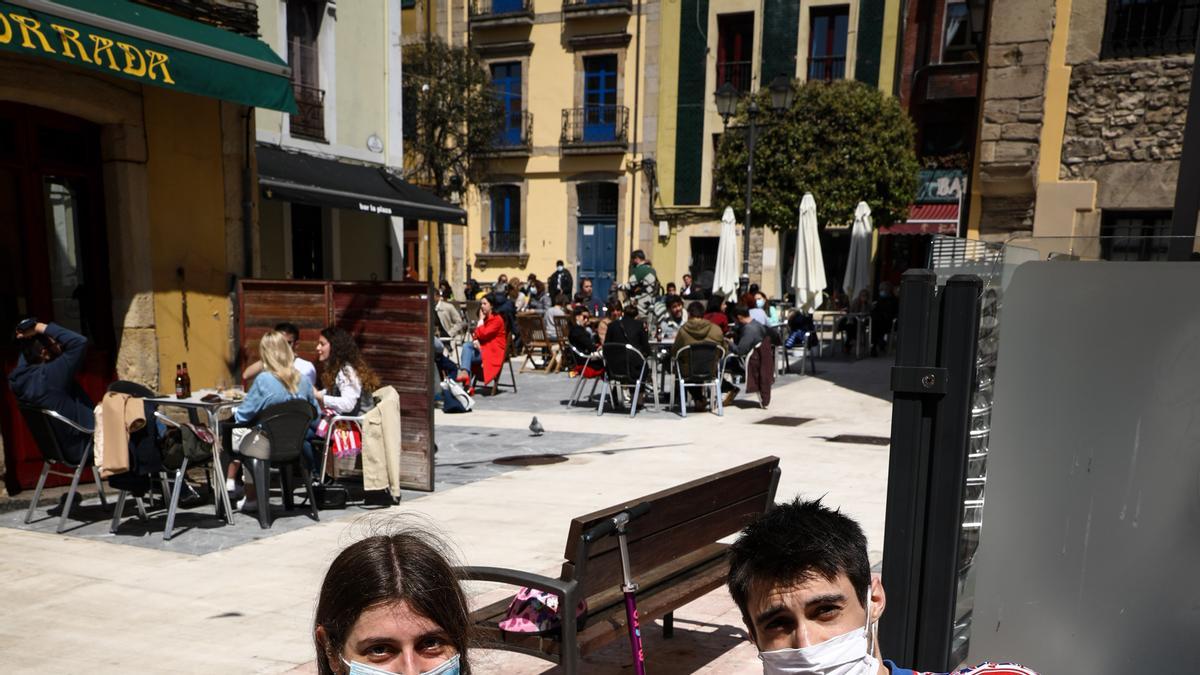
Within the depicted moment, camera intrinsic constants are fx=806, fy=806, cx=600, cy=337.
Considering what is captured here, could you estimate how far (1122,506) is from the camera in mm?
2338

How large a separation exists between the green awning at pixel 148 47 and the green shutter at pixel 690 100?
750 inches

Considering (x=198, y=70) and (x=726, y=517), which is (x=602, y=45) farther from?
(x=726, y=517)

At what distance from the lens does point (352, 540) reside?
5.16m

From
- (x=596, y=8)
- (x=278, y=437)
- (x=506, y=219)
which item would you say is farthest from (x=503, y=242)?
(x=278, y=437)

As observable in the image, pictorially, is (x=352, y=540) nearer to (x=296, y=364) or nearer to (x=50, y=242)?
(x=296, y=364)

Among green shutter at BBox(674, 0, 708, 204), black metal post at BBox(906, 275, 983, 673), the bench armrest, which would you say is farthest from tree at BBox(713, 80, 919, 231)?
the bench armrest

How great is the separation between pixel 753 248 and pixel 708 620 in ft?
69.9

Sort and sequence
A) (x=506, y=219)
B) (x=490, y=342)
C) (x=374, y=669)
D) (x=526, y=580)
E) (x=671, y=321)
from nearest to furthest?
(x=374, y=669) → (x=526, y=580) → (x=490, y=342) → (x=671, y=321) → (x=506, y=219)

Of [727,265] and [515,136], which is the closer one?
[727,265]

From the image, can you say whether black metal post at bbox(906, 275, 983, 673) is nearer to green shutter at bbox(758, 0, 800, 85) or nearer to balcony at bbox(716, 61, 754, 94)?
green shutter at bbox(758, 0, 800, 85)

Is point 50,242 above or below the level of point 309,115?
below

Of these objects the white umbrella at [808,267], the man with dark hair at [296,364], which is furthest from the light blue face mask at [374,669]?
the white umbrella at [808,267]

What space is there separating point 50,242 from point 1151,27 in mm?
Answer: 12668

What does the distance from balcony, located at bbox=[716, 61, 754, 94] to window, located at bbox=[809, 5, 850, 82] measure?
6.38 ft
